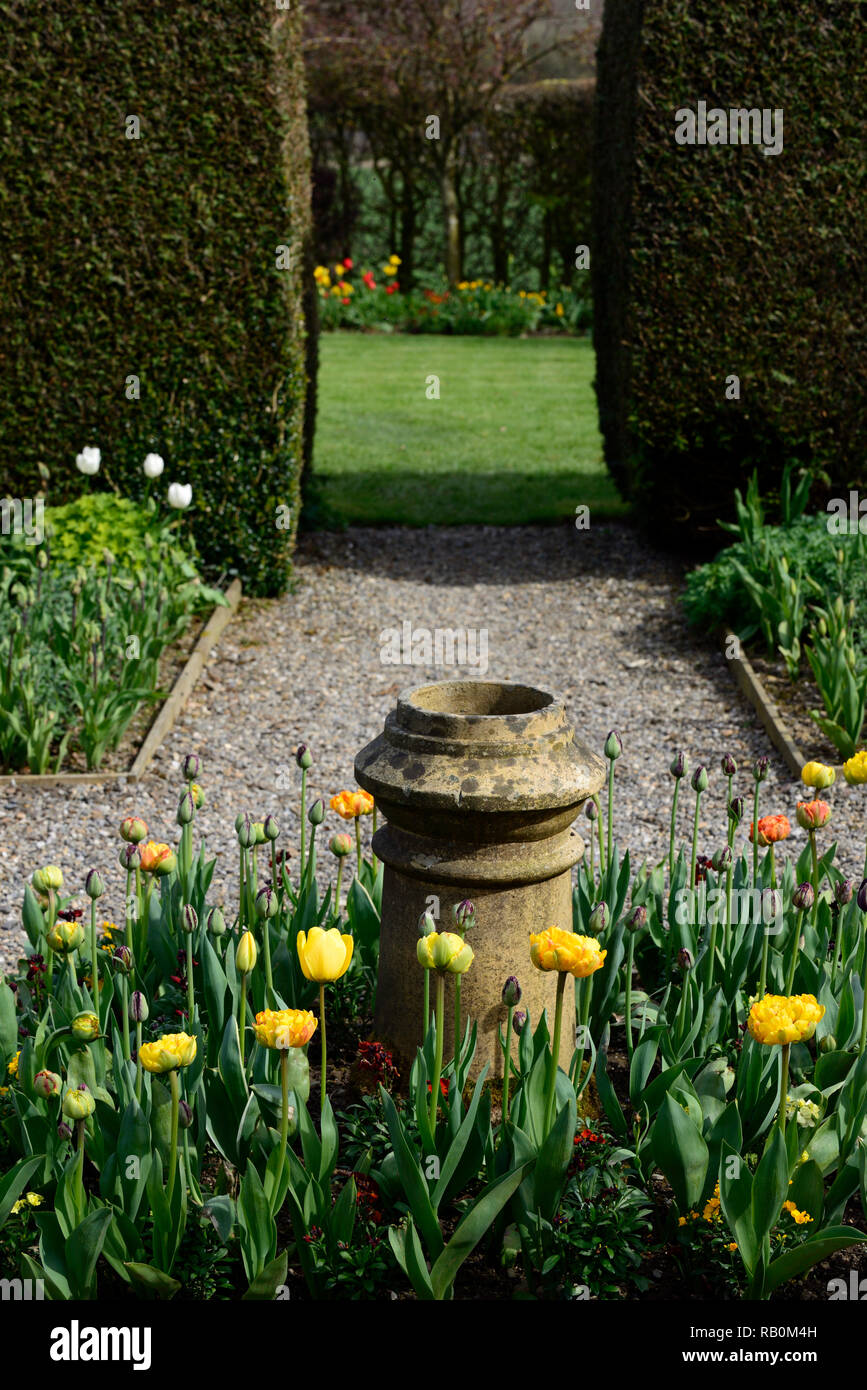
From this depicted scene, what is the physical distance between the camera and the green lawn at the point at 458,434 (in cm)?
952

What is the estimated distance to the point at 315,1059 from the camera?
118 inches

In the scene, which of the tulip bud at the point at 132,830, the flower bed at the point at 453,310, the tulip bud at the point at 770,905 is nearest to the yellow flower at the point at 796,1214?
the tulip bud at the point at 770,905

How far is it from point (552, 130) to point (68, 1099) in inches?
780

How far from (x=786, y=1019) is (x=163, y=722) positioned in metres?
3.74

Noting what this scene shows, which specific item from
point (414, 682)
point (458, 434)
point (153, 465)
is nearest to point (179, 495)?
point (153, 465)

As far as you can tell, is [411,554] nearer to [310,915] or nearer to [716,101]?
[716,101]

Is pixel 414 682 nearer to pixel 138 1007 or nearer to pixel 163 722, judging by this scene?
pixel 163 722

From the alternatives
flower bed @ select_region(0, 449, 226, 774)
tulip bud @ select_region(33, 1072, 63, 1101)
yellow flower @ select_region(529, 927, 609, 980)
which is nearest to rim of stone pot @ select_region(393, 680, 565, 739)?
yellow flower @ select_region(529, 927, 609, 980)

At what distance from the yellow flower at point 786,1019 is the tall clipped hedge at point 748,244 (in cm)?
541

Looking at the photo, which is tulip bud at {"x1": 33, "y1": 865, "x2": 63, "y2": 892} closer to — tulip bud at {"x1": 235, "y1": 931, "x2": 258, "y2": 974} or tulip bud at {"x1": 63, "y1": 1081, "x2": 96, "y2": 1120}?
tulip bud at {"x1": 235, "y1": 931, "x2": 258, "y2": 974}

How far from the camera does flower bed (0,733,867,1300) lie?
211 centimetres

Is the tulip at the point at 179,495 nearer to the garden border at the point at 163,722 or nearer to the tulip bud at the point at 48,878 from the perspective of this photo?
the garden border at the point at 163,722

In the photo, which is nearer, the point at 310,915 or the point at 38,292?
the point at 310,915
